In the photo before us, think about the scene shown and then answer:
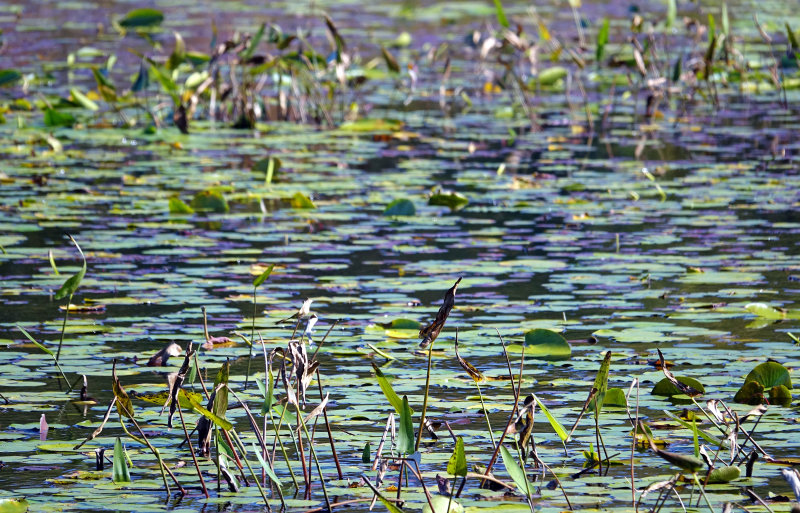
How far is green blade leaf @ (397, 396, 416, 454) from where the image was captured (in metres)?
2.97

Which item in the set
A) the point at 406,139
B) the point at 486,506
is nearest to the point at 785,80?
the point at 406,139

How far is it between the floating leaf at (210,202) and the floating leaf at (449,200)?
99 cm

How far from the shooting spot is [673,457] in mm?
2541

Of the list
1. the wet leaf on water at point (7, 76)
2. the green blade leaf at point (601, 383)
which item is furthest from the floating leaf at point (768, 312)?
the wet leaf on water at point (7, 76)

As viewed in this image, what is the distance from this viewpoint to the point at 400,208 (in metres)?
6.65

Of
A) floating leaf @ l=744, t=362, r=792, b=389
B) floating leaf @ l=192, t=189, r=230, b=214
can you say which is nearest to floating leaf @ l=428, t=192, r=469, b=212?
floating leaf @ l=192, t=189, r=230, b=214

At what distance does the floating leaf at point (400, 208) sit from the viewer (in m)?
6.63

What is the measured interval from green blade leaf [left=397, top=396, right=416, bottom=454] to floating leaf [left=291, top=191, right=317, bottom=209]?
3.89 metres

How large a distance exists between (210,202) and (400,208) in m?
0.91

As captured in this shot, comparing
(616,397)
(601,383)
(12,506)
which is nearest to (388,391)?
(601,383)

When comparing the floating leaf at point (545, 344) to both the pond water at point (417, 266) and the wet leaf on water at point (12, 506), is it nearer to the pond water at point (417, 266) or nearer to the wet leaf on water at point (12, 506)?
the pond water at point (417, 266)

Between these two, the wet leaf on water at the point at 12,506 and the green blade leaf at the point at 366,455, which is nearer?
the wet leaf on water at the point at 12,506

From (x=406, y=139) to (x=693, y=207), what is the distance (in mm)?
2610

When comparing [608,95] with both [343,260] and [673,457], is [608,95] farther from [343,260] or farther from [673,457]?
[673,457]
